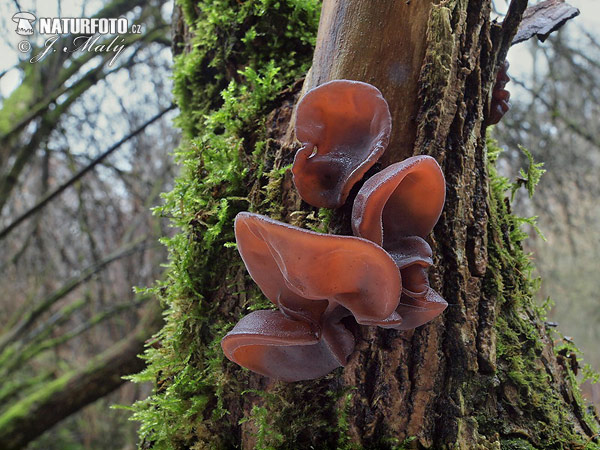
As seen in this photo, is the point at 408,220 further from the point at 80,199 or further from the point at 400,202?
the point at 80,199

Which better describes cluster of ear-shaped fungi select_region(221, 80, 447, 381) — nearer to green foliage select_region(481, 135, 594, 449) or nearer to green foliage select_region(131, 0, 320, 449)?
green foliage select_region(131, 0, 320, 449)

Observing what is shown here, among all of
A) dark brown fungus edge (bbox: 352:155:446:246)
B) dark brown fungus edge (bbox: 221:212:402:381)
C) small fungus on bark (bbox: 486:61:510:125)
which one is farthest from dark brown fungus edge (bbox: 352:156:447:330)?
small fungus on bark (bbox: 486:61:510:125)

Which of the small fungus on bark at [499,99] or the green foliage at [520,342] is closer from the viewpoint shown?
the green foliage at [520,342]

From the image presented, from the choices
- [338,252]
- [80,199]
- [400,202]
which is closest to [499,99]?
[400,202]

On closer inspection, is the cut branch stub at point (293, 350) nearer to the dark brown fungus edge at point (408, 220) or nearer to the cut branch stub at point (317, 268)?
the cut branch stub at point (317, 268)

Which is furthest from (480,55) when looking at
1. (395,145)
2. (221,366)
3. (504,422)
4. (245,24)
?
(221,366)

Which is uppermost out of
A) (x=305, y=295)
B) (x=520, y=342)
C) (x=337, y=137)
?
(x=337, y=137)

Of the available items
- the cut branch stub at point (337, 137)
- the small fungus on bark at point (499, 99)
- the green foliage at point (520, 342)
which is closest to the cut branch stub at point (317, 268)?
the cut branch stub at point (337, 137)
